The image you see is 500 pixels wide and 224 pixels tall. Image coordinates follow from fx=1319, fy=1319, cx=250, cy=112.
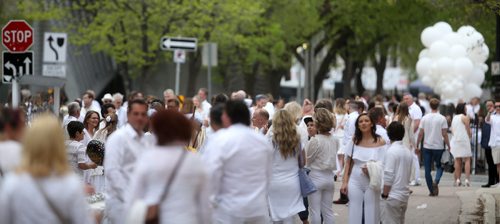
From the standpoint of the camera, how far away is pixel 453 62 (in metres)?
35.5

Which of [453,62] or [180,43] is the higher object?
[180,43]

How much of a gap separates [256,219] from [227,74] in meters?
42.6

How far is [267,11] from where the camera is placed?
47.9 meters

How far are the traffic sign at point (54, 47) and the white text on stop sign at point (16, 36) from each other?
2.11 m

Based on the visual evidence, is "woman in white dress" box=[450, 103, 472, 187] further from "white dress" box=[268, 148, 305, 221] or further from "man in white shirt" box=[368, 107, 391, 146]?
"white dress" box=[268, 148, 305, 221]

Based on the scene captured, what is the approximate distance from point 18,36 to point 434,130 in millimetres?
7445

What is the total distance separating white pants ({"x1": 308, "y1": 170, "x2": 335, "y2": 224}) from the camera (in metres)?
14.8

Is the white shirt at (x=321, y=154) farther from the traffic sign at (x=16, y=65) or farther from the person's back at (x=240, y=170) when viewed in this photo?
the traffic sign at (x=16, y=65)

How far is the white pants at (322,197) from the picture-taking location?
48.5 feet

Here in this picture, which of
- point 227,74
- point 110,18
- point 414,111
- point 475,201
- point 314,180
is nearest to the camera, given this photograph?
point 314,180

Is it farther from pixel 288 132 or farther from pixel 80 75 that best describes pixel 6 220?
pixel 80 75

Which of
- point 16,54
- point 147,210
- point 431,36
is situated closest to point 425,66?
point 431,36

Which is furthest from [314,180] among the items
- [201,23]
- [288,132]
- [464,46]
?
[201,23]

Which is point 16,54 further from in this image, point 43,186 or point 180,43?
point 43,186
